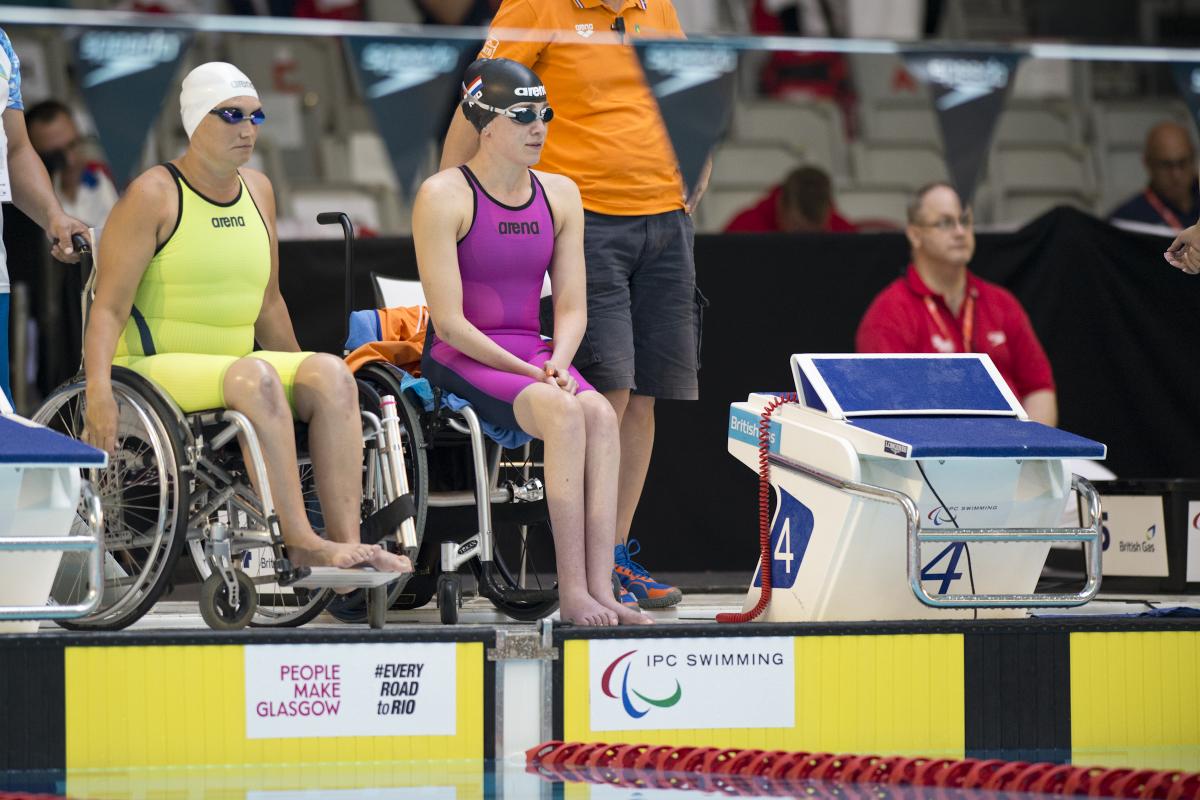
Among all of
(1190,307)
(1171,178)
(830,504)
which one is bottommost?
(830,504)

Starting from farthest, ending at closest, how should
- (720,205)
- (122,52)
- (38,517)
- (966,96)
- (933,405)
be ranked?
(720,205) < (966,96) < (122,52) < (933,405) < (38,517)

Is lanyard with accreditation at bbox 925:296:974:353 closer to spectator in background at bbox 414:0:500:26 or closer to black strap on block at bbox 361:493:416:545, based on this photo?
black strap on block at bbox 361:493:416:545

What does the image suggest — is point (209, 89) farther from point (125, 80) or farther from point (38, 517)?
point (125, 80)

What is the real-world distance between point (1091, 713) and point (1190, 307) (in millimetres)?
2648

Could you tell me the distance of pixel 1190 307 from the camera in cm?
598

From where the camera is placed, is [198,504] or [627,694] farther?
[198,504]

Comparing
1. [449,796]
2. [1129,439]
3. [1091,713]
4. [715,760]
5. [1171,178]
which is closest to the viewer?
[449,796]

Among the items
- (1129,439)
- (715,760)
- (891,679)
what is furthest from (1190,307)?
(715,760)

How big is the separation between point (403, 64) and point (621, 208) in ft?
6.20

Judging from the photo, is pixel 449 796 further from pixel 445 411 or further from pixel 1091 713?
pixel 1091 713

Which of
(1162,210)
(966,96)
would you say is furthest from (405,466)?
(1162,210)

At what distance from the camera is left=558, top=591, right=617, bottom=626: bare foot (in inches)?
143

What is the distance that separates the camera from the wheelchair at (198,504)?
11.9ft

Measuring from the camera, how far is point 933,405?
4.05 metres
